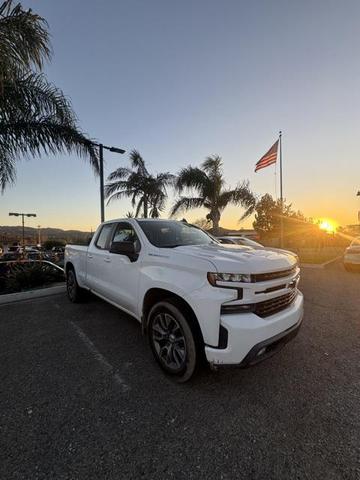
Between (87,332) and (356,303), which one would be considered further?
(356,303)

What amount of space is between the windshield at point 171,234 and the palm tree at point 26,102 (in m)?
5.28

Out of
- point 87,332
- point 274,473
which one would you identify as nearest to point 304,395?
point 274,473

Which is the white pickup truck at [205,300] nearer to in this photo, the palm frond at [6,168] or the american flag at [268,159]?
the palm frond at [6,168]

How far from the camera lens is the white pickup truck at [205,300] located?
7.71ft

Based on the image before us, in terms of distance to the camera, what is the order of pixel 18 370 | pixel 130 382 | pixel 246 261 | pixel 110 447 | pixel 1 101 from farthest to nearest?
pixel 1 101 < pixel 18 370 < pixel 130 382 < pixel 246 261 < pixel 110 447

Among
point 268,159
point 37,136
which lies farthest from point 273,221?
point 37,136

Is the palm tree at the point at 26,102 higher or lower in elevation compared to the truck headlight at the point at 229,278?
higher

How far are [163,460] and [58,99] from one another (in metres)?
8.48

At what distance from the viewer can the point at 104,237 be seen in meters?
4.73

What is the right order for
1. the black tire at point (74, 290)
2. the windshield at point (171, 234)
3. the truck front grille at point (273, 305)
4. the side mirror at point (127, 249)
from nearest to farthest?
the truck front grille at point (273, 305)
the side mirror at point (127, 249)
the windshield at point (171, 234)
the black tire at point (74, 290)

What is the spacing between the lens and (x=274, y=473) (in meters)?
1.78

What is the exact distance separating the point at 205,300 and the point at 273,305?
2.61 ft

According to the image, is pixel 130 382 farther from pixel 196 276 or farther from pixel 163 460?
pixel 196 276

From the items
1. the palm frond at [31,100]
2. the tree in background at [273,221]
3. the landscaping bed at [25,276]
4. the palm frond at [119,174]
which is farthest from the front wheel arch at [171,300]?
the tree in background at [273,221]
